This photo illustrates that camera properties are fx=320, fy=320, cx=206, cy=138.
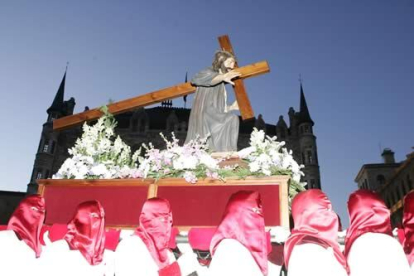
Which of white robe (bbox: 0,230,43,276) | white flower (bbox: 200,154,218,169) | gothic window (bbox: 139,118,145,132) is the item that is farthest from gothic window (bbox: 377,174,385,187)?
white robe (bbox: 0,230,43,276)

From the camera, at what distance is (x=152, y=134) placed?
103 ft

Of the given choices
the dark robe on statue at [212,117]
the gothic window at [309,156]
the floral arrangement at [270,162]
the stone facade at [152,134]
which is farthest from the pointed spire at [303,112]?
the floral arrangement at [270,162]

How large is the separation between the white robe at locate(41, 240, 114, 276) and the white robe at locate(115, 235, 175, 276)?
27 centimetres

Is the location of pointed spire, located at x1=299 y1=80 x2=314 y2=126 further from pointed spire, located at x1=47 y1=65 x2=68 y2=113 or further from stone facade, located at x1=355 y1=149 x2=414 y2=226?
pointed spire, located at x1=47 y1=65 x2=68 y2=113

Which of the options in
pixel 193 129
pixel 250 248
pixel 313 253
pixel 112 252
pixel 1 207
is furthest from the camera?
pixel 1 207

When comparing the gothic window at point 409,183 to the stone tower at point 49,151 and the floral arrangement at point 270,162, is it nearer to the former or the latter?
the stone tower at point 49,151

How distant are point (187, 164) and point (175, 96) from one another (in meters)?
2.46

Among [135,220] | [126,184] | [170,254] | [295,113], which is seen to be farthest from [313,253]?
[295,113]

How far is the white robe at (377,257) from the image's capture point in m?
2.37

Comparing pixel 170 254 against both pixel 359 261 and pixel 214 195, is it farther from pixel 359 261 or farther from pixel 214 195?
pixel 359 261

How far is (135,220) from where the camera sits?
378 cm

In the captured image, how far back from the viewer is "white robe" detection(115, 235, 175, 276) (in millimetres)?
2811

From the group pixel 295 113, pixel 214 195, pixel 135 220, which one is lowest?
pixel 135 220

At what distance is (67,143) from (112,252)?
99.5 feet
